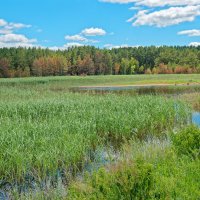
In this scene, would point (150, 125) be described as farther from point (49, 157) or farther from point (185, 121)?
point (49, 157)

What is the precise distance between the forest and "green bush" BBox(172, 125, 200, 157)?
4099 inches

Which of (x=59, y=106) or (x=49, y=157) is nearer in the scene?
(x=49, y=157)

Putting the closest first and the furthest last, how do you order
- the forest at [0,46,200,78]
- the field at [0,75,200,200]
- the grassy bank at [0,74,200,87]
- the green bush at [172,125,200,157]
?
1. the field at [0,75,200,200]
2. the green bush at [172,125,200,157]
3. the grassy bank at [0,74,200,87]
4. the forest at [0,46,200,78]

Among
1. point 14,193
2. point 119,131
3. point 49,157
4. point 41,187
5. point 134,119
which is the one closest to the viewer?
point 14,193

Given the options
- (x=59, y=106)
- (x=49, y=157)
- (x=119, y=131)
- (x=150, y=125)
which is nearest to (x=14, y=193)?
(x=49, y=157)

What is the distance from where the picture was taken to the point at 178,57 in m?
141

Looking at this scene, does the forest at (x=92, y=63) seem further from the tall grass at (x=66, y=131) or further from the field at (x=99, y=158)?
the field at (x=99, y=158)

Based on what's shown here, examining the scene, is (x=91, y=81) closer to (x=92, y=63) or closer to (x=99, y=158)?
(x=92, y=63)

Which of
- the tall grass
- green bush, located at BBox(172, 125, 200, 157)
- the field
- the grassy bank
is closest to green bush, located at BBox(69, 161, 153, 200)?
the field

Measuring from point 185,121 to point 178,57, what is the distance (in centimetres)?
12386

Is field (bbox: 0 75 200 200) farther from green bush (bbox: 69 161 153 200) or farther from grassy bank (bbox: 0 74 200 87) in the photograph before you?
grassy bank (bbox: 0 74 200 87)

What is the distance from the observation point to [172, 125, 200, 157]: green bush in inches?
412

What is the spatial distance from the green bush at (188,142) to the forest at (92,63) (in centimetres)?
10411

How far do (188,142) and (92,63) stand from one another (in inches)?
4668
